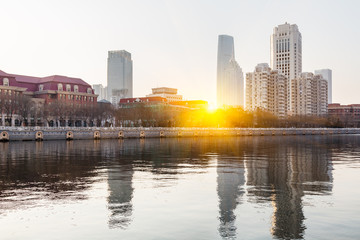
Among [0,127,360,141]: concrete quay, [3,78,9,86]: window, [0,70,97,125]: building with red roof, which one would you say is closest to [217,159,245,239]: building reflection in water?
[0,127,360,141]: concrete quay

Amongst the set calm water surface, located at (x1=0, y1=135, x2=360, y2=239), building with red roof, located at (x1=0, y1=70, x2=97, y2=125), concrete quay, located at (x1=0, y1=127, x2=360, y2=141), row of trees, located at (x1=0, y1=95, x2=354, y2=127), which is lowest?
calm water surface, located at (x1=0, y1=135, x2=360, y2=239)

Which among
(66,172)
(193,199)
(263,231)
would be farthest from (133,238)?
(66,172)

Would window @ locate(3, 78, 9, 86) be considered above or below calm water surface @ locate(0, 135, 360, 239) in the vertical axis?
above

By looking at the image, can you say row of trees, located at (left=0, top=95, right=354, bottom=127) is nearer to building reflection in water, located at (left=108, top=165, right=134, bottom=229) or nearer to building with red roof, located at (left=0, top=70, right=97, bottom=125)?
building with red roof, located at (left=0, top=70, right=97, bottom=125)

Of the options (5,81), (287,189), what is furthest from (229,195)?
(5,81)

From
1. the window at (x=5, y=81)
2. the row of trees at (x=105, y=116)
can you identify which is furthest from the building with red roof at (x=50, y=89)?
the row of trees at (x=105, y=116)

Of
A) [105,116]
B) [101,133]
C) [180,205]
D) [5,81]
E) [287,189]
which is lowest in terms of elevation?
[180,205]

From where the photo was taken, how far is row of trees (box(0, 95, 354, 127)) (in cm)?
11481

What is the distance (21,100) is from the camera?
370 feet

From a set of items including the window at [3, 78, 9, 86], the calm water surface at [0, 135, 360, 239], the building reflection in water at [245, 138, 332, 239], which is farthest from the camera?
the window at [3, 78, 9, 86]

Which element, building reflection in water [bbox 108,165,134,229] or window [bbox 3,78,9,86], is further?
window [bbox 3,78,9,86]

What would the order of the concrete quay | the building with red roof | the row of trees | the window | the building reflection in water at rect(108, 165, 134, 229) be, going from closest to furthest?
the building reflection in water at rect(108, 165, 134, 229), the concrete quay, the row of trees, the window, the building with red roof

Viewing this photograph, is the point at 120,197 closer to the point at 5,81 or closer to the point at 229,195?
the point at 229,195

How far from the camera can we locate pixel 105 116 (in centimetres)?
13700
